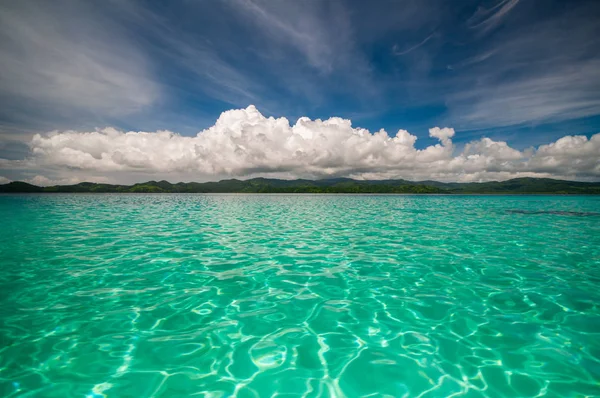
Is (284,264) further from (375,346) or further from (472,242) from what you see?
(472,242)

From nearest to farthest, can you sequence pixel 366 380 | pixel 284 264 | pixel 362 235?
pixel 366 380 → pixel 284 264 → pixel 362 235

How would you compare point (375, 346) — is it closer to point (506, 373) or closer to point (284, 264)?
point (506, 373)

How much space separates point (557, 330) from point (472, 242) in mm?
10075

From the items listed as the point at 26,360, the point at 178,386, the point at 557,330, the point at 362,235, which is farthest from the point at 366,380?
the point at 362,235

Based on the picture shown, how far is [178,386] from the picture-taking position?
3982 mm

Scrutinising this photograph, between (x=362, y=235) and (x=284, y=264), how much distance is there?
8.02m

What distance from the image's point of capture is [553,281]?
845 cm

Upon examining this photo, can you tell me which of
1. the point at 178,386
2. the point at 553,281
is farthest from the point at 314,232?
the point at 178,386

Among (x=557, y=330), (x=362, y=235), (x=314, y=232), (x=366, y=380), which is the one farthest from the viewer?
(x=314, y=232)

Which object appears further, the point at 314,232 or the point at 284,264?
the point at 314,232

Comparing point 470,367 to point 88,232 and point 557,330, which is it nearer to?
point 557,330

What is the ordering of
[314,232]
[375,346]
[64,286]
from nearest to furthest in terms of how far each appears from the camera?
[375,346] → [64,286] → [314,232]

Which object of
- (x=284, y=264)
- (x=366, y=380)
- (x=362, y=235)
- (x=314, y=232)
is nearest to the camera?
(x=366, y=380)

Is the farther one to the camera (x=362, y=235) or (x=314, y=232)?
(x=314, y=232)
